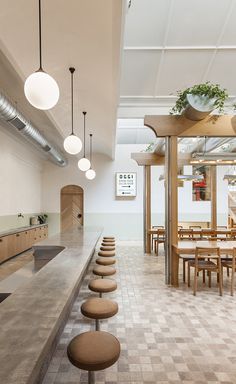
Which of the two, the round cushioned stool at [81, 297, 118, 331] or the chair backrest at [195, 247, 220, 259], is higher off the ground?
the chair backrest at [195, 247, 220, 259]

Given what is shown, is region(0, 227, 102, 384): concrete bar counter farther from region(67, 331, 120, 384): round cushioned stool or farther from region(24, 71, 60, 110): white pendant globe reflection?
region(24, 71, 60, 110): white pendant globe reflection

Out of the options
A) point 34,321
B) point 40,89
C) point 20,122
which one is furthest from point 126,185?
point 34,321

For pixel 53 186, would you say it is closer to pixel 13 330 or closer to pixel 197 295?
pixel 197 295

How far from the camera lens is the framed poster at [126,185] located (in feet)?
34.1

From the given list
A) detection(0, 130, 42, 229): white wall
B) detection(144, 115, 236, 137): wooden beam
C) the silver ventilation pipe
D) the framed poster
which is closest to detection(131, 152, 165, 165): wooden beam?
the silver ventilation pipe

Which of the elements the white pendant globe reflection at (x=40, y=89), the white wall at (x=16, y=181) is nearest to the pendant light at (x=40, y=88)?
the white pendant globe reflection at (x=40, y=89)

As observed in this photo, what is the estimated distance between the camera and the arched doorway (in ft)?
34.9

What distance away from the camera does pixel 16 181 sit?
311 inches

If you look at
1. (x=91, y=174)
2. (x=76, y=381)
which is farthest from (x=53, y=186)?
(x=76, y=381)

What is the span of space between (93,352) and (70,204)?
932 cm

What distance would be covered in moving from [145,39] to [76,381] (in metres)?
5.47

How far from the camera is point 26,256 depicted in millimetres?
7340

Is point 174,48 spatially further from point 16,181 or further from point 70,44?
point 16,181

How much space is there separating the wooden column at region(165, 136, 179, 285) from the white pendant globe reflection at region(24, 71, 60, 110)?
276 centimetres
